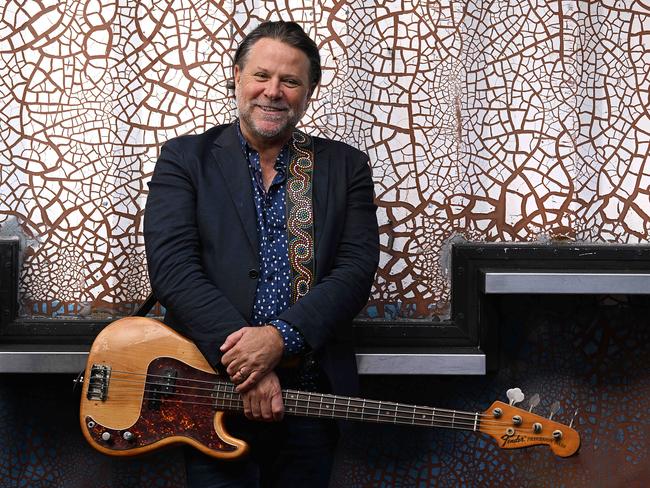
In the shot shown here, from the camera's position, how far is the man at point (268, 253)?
2070 millimetres

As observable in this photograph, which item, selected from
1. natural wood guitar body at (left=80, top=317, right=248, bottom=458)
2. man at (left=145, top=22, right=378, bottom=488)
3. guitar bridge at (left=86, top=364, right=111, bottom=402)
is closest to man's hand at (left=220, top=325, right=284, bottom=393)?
man at (left=145, top=22, right=378, bottom=488)

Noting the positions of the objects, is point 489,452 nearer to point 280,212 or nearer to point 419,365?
point 419,365

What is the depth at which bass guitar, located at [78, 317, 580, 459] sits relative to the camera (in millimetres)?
2115

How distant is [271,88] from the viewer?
7.25ft

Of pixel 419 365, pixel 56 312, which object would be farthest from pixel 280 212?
pixel 56 312

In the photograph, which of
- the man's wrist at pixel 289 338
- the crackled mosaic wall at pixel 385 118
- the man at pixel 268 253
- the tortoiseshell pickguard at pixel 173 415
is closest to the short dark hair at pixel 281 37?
the man at pixel 268 253

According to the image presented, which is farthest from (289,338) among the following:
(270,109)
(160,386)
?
(270,109)

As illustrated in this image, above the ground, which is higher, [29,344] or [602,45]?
[602,45]

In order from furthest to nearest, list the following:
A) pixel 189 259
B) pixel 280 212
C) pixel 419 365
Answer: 1. pixel 419 365
2. pixel 280 212
3. pixel 189 259

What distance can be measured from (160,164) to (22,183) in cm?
86

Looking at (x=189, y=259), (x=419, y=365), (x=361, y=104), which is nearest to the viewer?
(x=189, y=259)

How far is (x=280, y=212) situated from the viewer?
2.23 m

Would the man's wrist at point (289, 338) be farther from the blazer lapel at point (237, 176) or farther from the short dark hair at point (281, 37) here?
the short dark hair at point (281, 37)

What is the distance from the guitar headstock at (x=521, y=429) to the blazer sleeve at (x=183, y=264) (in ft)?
2.41
